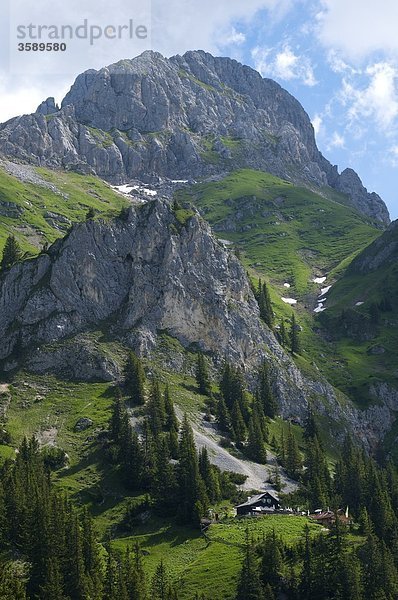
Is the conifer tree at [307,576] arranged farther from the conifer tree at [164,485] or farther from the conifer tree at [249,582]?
the conifer tree at [164,485]

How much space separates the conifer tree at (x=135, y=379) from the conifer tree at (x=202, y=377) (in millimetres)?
15909

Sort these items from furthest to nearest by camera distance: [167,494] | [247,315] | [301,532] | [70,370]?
[247,315] < [70,370] < [167,494] < [301,532]

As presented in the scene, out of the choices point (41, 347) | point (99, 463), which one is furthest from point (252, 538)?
point (41, 347)

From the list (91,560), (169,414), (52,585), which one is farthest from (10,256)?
(52,585)

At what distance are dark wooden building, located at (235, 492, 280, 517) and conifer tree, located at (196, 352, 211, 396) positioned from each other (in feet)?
152

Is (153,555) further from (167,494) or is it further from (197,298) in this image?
(197,298)

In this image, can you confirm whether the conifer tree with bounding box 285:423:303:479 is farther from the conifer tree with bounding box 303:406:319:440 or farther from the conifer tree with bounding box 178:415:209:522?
the conifer tree with bounding box 178:415:209:522

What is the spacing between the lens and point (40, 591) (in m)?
79.2

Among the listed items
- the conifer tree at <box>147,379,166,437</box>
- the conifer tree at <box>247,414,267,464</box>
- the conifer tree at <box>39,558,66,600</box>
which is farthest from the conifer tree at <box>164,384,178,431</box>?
the conifer tree at <box>39,558,66,600</box>

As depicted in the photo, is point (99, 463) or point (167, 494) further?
point (99, 463)

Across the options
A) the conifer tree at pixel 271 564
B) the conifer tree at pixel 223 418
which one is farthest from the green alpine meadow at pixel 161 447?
the conifer tree at pixel 223 418

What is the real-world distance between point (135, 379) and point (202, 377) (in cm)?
2041

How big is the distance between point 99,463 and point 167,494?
702 inches

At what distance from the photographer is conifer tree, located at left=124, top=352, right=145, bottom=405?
150m
